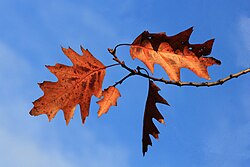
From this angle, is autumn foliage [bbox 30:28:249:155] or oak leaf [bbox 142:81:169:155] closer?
autumn foliage [bbox 30:28:249:155]

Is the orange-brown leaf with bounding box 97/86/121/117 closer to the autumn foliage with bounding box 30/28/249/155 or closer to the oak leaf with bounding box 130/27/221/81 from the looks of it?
the autumn foliage with bounding box 30/28/249/155

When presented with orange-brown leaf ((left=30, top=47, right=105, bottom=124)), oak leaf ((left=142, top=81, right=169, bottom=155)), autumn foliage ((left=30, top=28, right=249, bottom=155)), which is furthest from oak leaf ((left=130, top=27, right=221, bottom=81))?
oak leaf ((left=142, top=81, right=169, bottom=155))

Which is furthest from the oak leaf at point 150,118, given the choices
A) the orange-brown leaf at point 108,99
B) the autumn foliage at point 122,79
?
the orange-brown leaf at point 108,99

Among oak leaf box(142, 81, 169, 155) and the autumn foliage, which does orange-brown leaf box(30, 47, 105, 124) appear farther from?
oak leaf box(142, 81, 169, 155)

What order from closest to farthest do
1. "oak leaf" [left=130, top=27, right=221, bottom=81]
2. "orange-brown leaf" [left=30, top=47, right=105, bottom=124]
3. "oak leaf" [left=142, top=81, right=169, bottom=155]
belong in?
"oak leaf" [left=130, top=27, right=221, bottom=81], "orange-brown leaf" [left=30, top=47, right=105, bottom=124], "oak leaf" [left=142, top=81, right=169, bottom=155]

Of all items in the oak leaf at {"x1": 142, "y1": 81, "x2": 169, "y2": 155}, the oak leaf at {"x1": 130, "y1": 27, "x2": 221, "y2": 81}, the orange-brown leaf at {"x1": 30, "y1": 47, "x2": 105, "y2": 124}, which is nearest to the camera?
the oak leaf at {"x1": 130, "y1": 27, "x2": 221, "y2": 81}

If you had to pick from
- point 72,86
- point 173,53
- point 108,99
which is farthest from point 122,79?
point 173,53

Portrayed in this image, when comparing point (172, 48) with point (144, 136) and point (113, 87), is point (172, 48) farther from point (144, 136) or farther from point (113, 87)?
point (144, 136)
